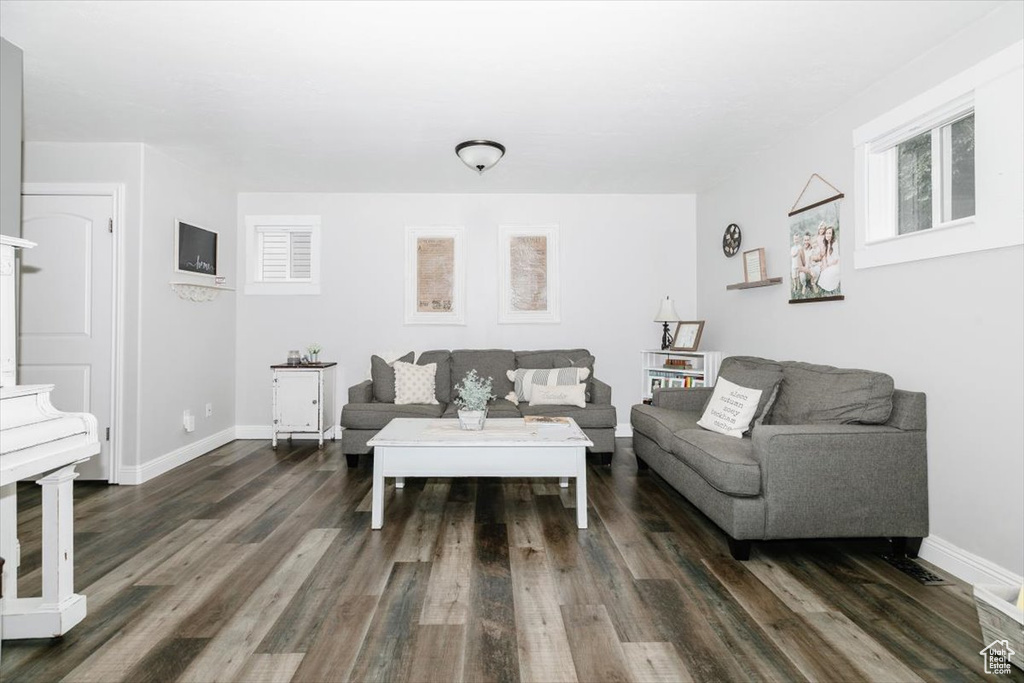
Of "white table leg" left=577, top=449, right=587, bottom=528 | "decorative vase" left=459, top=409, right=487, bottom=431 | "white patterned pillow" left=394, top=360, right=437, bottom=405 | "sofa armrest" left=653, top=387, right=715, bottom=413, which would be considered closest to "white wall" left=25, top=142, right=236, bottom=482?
"white patterned pillow" left=394, top=360, right=437, bottom=405

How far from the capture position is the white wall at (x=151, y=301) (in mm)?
3820

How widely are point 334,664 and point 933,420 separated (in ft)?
9.61

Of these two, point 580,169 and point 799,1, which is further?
point 580,169

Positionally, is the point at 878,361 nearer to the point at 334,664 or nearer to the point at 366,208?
the point at 334,664

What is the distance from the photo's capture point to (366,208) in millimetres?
5383

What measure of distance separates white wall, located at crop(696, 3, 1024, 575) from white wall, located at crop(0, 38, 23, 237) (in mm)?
4438

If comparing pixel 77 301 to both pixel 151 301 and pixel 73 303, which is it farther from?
pixel 151 301

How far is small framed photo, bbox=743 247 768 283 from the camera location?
13.5 feet

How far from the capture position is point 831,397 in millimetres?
2799

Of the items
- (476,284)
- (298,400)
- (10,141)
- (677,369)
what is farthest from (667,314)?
(10,141)

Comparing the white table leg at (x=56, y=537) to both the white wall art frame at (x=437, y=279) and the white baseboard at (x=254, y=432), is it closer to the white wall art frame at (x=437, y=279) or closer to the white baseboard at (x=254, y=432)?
the white baseboard at (x=254, y=432)

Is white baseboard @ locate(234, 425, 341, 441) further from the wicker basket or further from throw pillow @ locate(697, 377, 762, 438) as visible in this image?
the wicker basket

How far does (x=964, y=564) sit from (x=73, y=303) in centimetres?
573

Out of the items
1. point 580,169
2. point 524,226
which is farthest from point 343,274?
point 580,169
